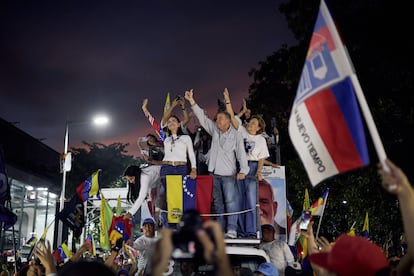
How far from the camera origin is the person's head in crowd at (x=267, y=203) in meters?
9.01

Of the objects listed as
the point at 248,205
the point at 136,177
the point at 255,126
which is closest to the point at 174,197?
the point at 136,177

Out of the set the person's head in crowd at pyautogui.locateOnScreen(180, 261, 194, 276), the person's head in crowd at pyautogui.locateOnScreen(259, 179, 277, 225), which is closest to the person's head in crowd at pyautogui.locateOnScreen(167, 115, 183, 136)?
the person's head in crowd at pyautogui.locateOnScreen(259, 179, 277, 225)

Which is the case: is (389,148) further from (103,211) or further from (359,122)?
(359,122)

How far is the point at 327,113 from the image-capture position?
379 centimetres

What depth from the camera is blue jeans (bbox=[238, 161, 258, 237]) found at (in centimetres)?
719

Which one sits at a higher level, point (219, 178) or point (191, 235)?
point (219, 178)

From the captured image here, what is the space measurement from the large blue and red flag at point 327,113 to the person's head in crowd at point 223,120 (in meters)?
3.87


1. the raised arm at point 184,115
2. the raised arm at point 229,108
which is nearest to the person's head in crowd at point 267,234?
the raised arm at point 229,108

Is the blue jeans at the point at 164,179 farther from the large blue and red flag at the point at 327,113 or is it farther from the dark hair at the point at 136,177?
the large blue and red flag at the point at 327,113

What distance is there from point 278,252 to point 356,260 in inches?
170

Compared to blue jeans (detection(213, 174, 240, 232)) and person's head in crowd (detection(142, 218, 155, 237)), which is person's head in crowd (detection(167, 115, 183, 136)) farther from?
person's head in crowd (detection(142, 218, 155, 237))

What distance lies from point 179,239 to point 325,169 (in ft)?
6.88

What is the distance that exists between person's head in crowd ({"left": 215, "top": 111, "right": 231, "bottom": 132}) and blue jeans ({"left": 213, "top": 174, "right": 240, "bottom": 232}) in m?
0.84

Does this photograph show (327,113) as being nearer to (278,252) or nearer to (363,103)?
(363,103)
